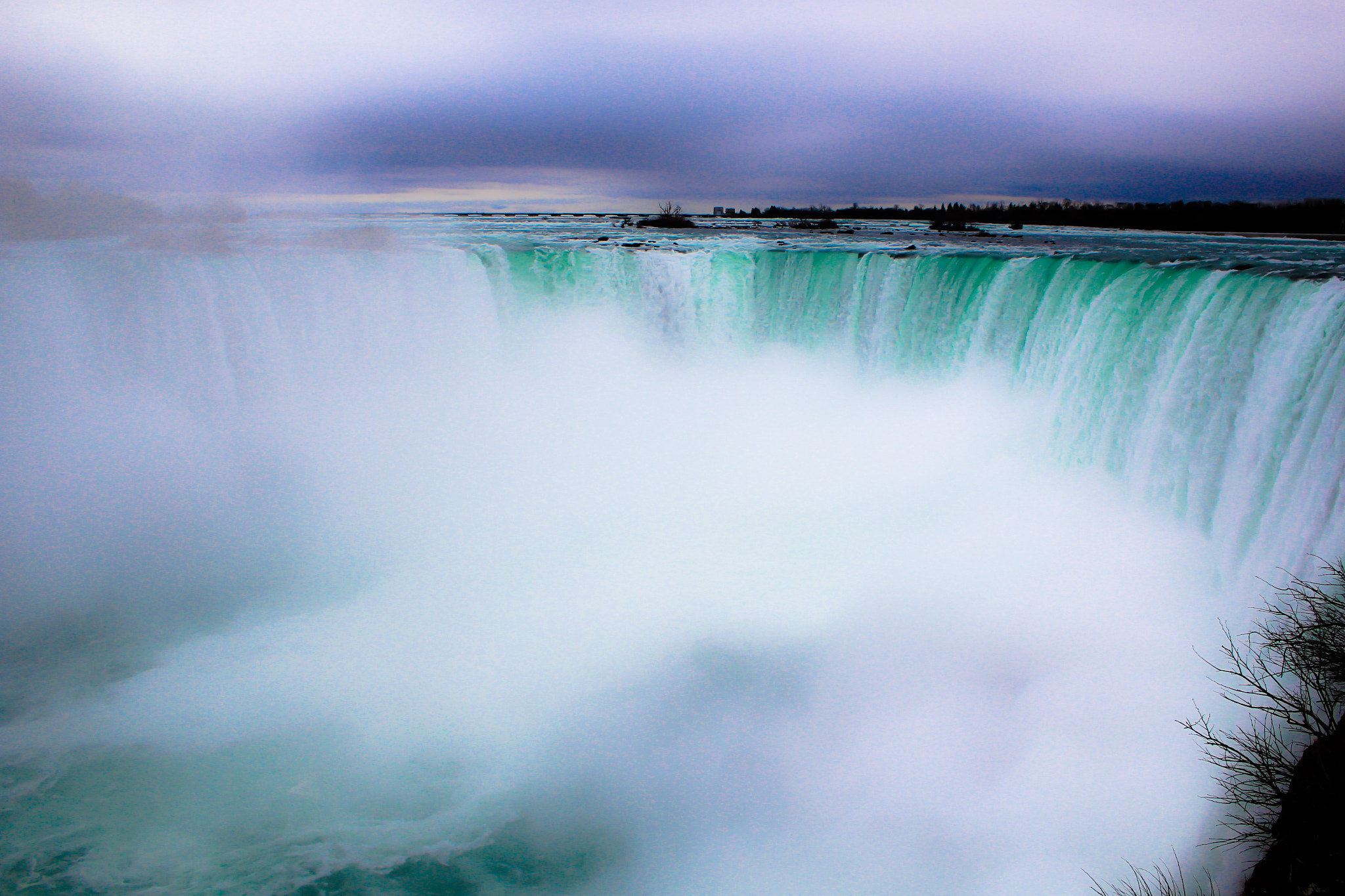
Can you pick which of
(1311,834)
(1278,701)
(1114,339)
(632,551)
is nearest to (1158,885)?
(1311,834)

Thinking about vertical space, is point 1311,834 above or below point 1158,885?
above

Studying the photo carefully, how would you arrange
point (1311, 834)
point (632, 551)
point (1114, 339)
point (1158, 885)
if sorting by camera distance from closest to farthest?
point (1311, 834) → point (1158, 885) → point (1114, 339) → point (632, 551)

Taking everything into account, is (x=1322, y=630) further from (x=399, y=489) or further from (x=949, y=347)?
(x=399, y=489)

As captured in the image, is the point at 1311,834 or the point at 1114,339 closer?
the point at 1311,834

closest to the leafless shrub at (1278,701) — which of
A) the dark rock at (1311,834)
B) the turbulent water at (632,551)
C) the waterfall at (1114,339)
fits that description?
the dark rock at (1311,834)

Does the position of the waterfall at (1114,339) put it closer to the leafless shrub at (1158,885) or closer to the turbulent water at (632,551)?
the turbulent water at (632,551)

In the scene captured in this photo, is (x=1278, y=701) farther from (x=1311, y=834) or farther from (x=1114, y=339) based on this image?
(x=1114, y=339)

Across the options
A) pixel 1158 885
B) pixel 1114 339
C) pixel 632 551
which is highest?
pixel 1114 339

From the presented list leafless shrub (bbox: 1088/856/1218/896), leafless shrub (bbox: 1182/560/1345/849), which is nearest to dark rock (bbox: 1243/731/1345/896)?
leafless shrub (bbox: 1182/560/1345/849)

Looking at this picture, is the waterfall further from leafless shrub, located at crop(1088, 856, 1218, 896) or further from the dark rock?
leafless shrub, located at crop(1088, 856, 1218, 896)
